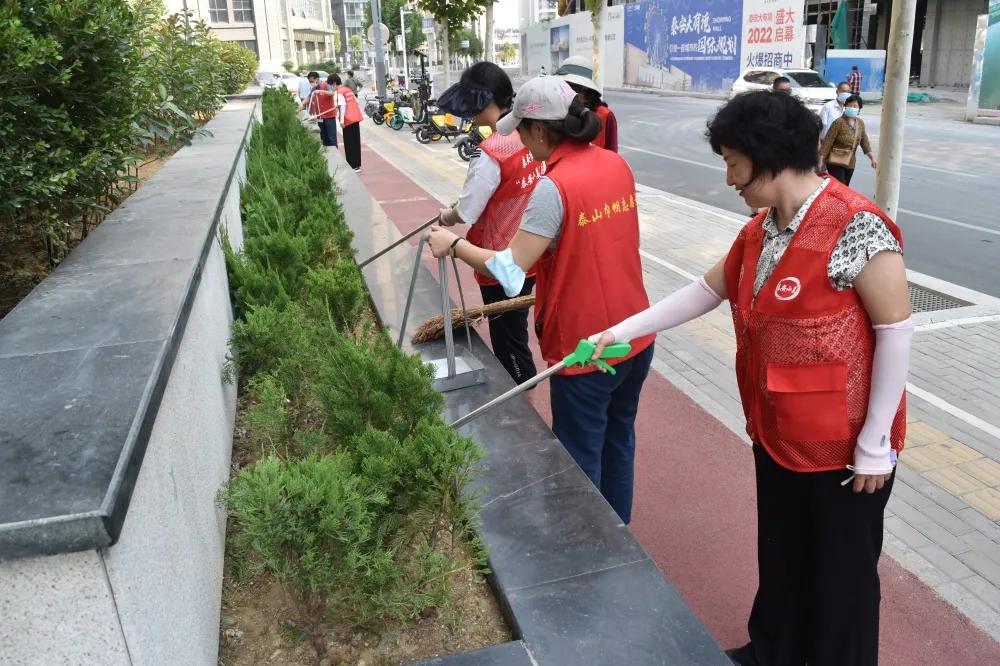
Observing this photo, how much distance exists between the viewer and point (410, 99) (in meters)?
25.2

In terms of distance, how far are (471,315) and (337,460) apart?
6.04ft

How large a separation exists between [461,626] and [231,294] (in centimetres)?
238

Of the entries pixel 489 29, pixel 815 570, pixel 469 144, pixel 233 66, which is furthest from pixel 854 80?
pixel 815 570

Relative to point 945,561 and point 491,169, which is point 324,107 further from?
point 945,561

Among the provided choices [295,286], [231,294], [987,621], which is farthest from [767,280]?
[231,294]

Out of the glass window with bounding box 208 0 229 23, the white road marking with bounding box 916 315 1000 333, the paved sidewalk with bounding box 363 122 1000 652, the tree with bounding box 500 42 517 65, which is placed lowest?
the paved sidewalk with bounding box 363 122 1000 652

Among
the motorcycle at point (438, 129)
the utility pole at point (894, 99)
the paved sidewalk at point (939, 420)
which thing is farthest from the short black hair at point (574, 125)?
the motorcycle at point (438, 129)

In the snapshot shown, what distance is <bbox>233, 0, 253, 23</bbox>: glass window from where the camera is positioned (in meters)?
58.1

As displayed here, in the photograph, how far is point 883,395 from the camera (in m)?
2.13

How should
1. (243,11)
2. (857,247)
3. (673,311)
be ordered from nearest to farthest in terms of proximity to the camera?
1. (857,247)
2. (673,311)
3. (243,11)

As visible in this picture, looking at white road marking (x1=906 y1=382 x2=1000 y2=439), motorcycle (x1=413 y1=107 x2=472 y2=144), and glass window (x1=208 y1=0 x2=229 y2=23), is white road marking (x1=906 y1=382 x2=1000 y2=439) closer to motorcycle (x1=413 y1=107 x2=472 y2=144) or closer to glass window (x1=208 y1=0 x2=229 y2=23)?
motorcycle (x1=413 y1=107 x2=472 y2=144)

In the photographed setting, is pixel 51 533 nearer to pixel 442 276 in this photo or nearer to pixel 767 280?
pixel 767 280

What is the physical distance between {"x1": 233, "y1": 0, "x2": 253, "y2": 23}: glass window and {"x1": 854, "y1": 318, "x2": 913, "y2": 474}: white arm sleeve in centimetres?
6328

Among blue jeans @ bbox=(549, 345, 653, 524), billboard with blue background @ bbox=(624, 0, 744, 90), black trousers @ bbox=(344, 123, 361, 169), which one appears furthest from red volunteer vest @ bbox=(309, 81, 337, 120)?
billboard with blue background @ bbox=(624, 0, 744, 90)
